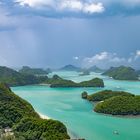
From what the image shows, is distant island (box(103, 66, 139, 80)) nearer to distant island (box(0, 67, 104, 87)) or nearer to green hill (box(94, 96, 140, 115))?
distant island (box(0, 67, 104, 87))

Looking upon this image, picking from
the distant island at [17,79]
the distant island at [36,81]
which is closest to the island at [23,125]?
the distant island at [36,81]

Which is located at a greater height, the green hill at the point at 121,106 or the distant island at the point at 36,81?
the distant island at the point at 36,81

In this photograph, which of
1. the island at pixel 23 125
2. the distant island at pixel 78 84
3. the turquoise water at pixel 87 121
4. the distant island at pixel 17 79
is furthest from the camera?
the distant island at pixel 17 79

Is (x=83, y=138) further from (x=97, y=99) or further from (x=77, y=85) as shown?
(x=77, y=85)

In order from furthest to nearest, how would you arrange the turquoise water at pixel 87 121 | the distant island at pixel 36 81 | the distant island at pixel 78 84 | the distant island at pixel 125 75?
1. the distant island at pixel 125 75
2. the distant island at pixel 36 81
3. the distant island at pixel 78 84
4. the turquoise water at pixel 87 121

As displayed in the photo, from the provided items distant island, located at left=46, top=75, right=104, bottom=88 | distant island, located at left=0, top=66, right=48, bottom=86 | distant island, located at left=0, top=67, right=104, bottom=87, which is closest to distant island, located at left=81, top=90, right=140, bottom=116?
distant island, located at left=46, top=75, right=104, bottom=88

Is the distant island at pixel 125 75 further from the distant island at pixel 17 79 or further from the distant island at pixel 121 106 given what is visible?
the distant island at pixel 121 106

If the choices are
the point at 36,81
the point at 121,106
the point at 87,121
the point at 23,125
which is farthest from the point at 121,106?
the point at 36,81

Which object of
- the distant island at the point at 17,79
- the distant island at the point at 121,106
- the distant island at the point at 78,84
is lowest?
the distant island at the point at 121,106

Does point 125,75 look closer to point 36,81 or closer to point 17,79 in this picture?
point 36,81
